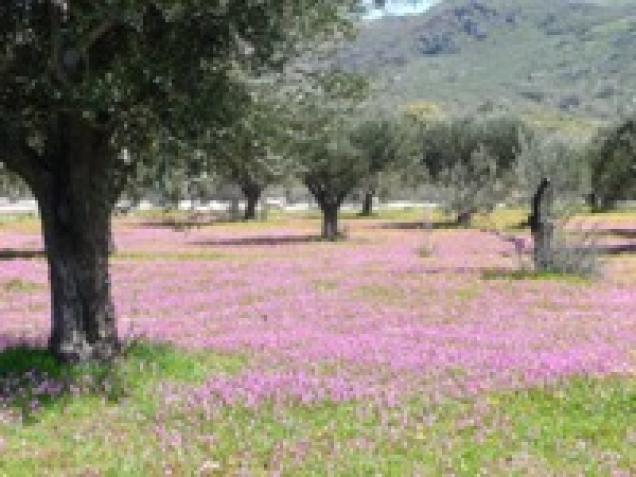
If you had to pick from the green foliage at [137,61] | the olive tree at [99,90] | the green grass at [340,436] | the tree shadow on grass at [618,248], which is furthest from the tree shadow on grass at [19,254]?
the green grass at [340,436]

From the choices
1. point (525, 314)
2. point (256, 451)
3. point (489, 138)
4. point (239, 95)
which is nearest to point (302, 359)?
point (239, 95)

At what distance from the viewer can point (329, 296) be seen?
28.1 m

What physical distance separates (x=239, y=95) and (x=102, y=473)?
666 cm

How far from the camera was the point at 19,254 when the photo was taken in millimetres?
50969

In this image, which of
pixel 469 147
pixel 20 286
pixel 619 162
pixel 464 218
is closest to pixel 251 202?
pixel 464 218

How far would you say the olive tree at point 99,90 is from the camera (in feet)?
45.7

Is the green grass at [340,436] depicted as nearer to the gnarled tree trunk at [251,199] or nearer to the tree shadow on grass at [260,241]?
the tree shadow on grass at [260,241]

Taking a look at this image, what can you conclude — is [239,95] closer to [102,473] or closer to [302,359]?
[302,359]

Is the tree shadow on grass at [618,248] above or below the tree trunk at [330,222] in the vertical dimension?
below

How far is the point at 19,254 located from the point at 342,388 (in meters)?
39.8

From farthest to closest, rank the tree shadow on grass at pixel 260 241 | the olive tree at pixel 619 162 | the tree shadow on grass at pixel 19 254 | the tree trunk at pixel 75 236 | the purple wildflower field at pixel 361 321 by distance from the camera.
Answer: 1. the olive tree at pixel 619 162
2. the tree shadow on grass at pixel 260 241
3. the tree shadow on grass at pixel 19 254
4. the tree trunk at pixel 75 236
5. the purple wildflower field at pixel 361 321

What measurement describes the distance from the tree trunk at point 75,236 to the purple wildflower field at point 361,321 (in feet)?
6.14

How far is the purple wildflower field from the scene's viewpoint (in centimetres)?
1447

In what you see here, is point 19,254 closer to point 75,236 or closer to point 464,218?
point 75,236
